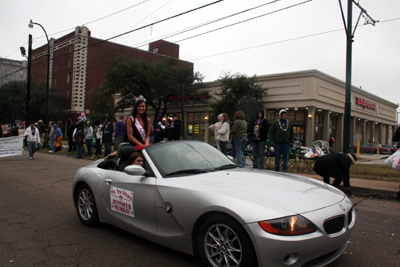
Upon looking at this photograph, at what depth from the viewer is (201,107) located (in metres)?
35.3

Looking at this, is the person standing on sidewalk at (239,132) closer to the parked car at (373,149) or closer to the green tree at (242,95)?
the green tree at (242,95)

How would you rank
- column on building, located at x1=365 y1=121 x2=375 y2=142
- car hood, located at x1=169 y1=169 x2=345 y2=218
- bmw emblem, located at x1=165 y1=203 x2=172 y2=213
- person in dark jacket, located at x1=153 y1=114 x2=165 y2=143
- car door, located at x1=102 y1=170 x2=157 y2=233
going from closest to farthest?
car hood, located at x1=169 y1=169 x2=345 y2=218, bmw emblem, located at x1=165 y1=203 x2=172 y2=213, car door, located at x1=102 y1=170 x2=157 y2=233, person in dark jacket, located at x1=153 y1=114 x2=165 y2=143, column on building, located at x1=365 y1=121 x2=375 y2=142

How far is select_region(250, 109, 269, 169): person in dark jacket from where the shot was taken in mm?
8445

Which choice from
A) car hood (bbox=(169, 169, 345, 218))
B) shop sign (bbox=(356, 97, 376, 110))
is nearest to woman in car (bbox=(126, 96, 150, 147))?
car hood (bbox=(169, 169, 345, 218))

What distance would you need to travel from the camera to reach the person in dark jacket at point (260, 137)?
27.7ft

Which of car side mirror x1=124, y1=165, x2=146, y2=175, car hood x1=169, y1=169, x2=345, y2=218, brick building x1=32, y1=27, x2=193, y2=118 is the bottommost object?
car hood x1=169, y1=169, x2=345, y2=218

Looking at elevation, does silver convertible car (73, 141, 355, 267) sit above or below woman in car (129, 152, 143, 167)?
below

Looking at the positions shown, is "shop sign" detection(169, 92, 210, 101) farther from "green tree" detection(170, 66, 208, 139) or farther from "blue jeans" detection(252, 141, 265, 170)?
A: "blue jeans" detection(252, 141, 265, 170)

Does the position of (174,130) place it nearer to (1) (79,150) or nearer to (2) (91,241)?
(1) (79,150)

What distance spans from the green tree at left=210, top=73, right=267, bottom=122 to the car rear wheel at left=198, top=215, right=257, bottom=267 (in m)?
26.3

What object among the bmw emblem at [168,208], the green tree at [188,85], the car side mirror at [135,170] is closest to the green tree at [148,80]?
the green tree at [188,85]

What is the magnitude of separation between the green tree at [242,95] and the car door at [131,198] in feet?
83.4

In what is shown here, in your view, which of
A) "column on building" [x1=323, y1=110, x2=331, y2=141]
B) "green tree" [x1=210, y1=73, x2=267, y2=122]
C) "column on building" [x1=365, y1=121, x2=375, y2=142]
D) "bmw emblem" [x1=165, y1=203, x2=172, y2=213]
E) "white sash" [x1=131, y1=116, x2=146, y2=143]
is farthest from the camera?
"column on building" [x1=365, y1=121, x2=375, y2=142]

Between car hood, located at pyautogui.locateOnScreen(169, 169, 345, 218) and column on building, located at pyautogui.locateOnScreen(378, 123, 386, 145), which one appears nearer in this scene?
car hood, located at pyautogui.locateOnScreen(169, 169, 345, 218)
